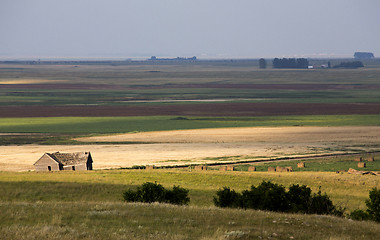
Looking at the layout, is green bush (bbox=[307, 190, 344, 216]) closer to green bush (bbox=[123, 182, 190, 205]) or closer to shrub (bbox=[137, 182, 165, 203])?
green bush (bbox=[123, 182, 190, 205])

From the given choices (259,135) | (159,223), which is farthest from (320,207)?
(259,135)

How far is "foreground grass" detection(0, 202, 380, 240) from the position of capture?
17.7 metres

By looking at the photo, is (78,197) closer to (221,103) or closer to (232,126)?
(232,126)

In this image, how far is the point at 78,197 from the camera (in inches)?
1521

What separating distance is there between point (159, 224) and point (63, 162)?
4162 cm

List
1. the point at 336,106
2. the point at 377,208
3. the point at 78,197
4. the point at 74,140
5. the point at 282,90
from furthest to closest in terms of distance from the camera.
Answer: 1. the point at 282,90
2. the point at 336,106
3. the point at 74,140
4. the point at 78,197
5. the point at 377,208

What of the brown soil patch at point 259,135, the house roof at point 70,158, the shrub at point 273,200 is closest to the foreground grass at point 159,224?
the shrub at point 273,200

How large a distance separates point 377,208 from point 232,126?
72.9 m

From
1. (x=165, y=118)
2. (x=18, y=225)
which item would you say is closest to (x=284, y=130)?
(x=165, y=118)

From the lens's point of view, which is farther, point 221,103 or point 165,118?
point 221,103

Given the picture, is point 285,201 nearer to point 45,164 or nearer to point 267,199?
point 267,199

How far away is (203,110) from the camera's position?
123 meters

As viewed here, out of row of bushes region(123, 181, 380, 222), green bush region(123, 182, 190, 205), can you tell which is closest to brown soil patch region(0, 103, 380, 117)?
green bush region(123, 182, 190, 205)

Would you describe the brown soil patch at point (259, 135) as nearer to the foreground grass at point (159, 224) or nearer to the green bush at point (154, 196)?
the green bush at point (154, 196)
